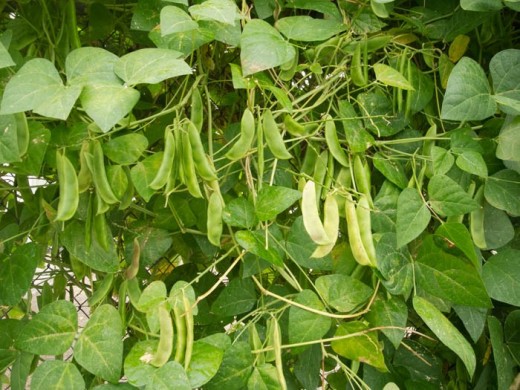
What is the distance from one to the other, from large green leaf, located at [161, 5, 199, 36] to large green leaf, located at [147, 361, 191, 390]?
30 centimetres

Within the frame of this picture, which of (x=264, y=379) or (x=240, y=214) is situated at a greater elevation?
(x=240, y=214)

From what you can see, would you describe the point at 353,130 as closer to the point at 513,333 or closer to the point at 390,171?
the point at 390,171

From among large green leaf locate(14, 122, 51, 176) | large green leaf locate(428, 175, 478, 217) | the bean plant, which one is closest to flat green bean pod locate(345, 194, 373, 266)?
the bean plant

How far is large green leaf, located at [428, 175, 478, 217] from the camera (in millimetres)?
667

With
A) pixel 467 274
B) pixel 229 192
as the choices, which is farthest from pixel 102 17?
pixel 467 274

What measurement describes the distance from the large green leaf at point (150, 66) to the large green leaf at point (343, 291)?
0.89 ft

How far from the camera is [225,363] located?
63 centimetres

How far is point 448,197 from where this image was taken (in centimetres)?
67

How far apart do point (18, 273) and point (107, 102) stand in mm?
283

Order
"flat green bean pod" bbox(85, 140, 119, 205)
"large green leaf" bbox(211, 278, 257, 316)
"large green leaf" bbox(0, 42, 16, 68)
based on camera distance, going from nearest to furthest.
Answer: "large green leaf" bbox(0, 42, 16, 68)
"flat green bean pod" bbox(85, 140, 119, 205)
"large green leaf" bbox(211, 278, 257, 316)

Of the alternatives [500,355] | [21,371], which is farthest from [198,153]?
[500,355]

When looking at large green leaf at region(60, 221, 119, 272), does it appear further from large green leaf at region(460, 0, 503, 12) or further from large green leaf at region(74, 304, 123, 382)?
large green leaf at region(460, 0, 503, 12)

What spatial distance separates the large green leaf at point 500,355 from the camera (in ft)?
2.55

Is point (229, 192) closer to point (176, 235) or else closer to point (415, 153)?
point (176, 235)
